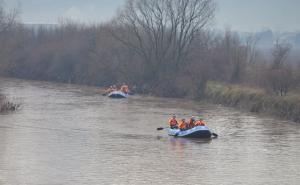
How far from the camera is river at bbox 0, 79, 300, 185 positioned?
89.4 feet

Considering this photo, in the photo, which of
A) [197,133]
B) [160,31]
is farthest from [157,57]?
[197,133]

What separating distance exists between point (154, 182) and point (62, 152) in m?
7.29

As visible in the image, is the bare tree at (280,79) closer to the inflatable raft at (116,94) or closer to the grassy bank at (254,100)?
the grassy bank at (254,100)

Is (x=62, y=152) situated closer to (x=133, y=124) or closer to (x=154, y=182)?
(x=154, y=182)

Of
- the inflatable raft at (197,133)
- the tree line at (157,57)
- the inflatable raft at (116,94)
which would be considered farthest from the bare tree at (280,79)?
the inflatable raft at (197,133)

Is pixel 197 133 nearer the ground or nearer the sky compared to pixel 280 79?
nearer the ground

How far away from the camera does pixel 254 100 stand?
5503 centimetres

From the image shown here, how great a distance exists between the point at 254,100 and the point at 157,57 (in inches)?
944

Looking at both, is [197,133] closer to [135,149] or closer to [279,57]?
[135,149]

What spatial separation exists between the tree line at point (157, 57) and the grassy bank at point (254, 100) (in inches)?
54.3

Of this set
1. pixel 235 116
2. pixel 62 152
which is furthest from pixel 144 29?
pixel 62 152

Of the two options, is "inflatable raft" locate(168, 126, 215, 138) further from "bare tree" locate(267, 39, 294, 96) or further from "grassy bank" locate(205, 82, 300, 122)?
"bare tree" locate(267, 39, 294, 96)

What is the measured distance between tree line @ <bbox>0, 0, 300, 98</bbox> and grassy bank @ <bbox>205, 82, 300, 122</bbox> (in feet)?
4.53

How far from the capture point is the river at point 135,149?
27234 mm
